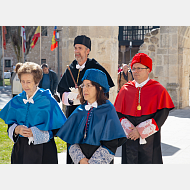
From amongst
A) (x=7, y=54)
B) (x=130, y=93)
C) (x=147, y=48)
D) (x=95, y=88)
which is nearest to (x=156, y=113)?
(x=130, y=93)

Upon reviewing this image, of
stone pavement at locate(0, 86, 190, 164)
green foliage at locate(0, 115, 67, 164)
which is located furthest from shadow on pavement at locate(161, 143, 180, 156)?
green foliage at locate(0, 115, 67, 164)

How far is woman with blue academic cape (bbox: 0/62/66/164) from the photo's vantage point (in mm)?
2984

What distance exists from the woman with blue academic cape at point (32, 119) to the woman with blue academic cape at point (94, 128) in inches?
16.5

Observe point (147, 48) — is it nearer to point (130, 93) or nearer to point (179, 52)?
point (179, 52)

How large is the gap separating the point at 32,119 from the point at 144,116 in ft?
4.42

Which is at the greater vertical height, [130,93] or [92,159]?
[130,93]

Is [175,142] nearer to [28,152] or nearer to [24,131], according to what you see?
[28,152]

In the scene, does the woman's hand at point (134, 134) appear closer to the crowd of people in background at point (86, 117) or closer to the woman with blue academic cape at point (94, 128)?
the crowd of people in background at point (86, 117)

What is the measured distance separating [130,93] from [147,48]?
848cm

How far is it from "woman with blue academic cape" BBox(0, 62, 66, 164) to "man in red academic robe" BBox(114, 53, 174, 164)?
2.94 feet

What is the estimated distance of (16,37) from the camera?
22.8 m
